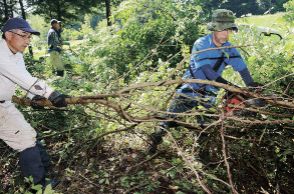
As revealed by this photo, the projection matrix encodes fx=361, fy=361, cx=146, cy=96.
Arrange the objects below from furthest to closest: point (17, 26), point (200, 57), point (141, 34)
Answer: point (141, 34) → point (200, 57) → point (17, 26)

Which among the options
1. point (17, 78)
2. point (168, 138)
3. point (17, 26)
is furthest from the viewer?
point (168, 138)

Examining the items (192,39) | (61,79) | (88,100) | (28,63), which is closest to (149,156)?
(88,100)

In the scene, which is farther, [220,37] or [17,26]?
[220,37]

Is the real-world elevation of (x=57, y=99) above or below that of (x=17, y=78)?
below

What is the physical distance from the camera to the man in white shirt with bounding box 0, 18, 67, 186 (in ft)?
10.7

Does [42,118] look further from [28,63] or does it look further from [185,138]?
[28,63]

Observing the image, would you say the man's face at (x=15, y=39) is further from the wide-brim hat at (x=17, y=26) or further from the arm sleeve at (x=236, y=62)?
the arm sleeve at (x=236, y=62)

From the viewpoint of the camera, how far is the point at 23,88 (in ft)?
10.9

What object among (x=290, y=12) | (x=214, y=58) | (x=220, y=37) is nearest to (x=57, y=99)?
(x=214, y=58)

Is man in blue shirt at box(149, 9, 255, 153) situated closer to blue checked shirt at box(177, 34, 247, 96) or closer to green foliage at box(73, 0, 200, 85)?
blue checked shirt at box(177, 34, 247, 96)

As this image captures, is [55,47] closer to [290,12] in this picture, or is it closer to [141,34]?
[141,34]

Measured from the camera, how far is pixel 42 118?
503 cm

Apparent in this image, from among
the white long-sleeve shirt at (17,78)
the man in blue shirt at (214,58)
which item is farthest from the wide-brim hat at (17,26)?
the man in blue shirt at (214,58)

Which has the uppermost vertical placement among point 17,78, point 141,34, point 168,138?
point 17,78
